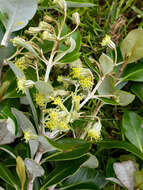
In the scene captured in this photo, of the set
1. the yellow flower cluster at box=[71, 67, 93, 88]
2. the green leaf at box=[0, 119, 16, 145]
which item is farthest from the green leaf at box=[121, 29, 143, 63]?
the green leaf at box=[0, 119, 16, 145]

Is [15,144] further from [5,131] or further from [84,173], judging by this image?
[84,173]

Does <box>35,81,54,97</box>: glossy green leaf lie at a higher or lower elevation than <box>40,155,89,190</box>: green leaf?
higher

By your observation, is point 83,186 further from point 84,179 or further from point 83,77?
point 83,77

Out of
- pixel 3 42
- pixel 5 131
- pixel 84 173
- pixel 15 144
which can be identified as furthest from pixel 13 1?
pixel 84 173

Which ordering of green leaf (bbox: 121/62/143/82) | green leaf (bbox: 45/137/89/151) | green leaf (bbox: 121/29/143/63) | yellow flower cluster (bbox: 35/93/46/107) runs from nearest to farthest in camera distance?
green leaf (bbox: 45/137/89/151) < yellow flower cluster (bbox: 35/93/46/107) < green leaf (bbox: 121/29/143/63) < green leaf (bbox: 121/62/143/82)

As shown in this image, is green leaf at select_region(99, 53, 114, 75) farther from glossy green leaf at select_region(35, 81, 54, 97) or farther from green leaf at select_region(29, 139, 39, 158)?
green leaf at select_region(29, 139, 39, 158)

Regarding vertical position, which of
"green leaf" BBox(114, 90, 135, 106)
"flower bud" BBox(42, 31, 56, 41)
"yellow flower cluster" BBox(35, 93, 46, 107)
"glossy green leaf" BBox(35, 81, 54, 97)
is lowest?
"green leaf" BBox(114, 90, 135, 106)

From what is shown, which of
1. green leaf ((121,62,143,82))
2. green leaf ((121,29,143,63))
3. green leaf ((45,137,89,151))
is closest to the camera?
green leaf ((45,137,89,151))

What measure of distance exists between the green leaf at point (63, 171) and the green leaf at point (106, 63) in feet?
1.07

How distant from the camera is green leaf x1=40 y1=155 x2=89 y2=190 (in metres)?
1.14

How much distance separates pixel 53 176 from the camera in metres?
1.18

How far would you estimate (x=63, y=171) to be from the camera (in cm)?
117

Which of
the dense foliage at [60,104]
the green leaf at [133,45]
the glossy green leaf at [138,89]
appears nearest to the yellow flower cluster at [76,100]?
the dense foliage at [60,104]

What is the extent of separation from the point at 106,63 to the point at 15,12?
40cm
